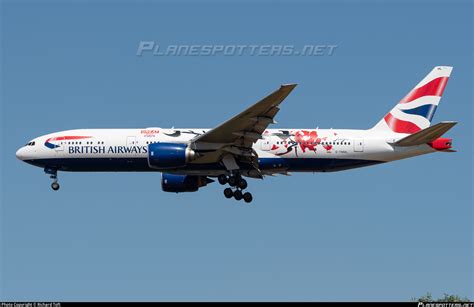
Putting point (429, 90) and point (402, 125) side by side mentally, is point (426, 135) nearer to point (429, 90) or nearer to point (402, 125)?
point (402, 125)

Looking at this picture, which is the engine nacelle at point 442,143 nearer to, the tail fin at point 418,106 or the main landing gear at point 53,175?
the tail fin at point 418,106

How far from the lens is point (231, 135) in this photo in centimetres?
6500

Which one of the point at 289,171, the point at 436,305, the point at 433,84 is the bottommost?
the point at 436,305

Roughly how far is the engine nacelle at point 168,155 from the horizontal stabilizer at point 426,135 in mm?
11244

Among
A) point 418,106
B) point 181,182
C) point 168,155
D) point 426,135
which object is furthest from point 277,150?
point 418,106

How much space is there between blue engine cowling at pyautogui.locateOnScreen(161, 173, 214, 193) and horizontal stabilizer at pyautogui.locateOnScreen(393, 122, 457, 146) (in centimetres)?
1119

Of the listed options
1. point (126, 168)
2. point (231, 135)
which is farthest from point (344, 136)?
point (126, 168)

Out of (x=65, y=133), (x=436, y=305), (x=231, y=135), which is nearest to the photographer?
(x=436, y=305)

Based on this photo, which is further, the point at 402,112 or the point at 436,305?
the point at 402,112

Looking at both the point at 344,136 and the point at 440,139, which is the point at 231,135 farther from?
the point at 440,139

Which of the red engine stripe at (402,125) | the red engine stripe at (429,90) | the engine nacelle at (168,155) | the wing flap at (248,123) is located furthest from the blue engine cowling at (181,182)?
the red engine stripe at (429,90)

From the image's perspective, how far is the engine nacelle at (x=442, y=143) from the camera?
216ft

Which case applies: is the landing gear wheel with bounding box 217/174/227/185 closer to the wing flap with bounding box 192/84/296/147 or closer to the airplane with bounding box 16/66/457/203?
the airplane with bounding box 16/66/457/203

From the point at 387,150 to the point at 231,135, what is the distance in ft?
28.1
